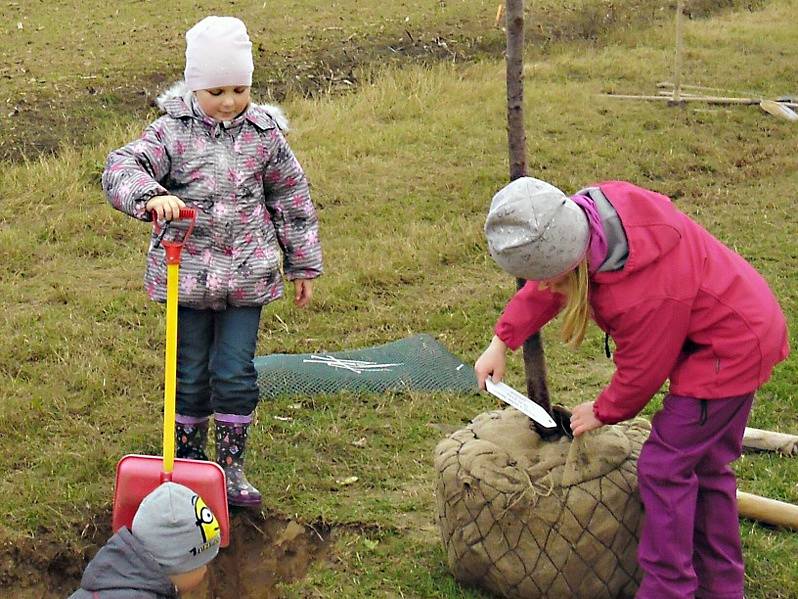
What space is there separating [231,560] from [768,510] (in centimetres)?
191

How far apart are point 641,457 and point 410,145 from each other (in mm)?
6027

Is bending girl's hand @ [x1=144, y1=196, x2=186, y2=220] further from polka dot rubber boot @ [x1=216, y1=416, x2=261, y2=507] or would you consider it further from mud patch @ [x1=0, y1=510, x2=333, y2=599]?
mud patch @ [x1=0, y1=510, x2=333, y2=599]

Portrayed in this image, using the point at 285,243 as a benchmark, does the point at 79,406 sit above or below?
below

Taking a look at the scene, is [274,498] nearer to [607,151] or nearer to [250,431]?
[250,431]

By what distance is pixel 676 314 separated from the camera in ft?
9.60

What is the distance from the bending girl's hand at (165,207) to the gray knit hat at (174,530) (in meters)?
0.82

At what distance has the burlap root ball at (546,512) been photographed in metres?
3.27

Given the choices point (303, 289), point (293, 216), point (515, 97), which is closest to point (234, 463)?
point (303, 289)

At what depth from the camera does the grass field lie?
4145mm

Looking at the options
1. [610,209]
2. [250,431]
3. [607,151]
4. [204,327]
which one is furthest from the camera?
[607,151]

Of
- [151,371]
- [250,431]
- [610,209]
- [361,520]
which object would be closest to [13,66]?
[151,371]

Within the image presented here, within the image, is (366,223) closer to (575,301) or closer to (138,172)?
(138,172)

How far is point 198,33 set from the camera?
3.67 metres

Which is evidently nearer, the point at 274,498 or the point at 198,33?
the point at 198,33
